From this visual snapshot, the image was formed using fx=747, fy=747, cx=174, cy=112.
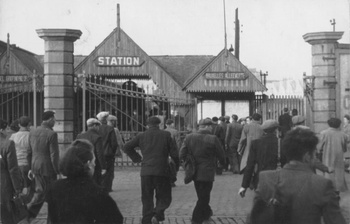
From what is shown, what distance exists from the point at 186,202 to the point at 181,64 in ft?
82.8

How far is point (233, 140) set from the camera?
19688 mm

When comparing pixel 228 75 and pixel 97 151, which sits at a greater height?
pixel 228 75

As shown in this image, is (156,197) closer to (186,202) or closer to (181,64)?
(186,202)

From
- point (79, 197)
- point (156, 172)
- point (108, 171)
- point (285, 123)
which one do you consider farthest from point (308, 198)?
point (285, 123)

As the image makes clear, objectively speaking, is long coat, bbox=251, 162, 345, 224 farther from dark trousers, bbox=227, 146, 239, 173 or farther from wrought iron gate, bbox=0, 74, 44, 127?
dark trousers, bbox=227, 146, 239, 173

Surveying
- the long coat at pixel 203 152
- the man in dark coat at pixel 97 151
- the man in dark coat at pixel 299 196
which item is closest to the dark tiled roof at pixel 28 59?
the man in dark coat at pixel 97 151

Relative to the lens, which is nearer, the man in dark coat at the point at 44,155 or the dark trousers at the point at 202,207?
the dark trousers at the point at 202,207

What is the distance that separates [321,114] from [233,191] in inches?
184

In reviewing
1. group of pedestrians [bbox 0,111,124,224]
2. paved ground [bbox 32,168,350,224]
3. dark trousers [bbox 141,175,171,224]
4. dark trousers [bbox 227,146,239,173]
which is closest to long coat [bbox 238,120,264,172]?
paved ground [bbox 32,168,350,224]

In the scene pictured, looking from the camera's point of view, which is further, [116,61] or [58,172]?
[116,61]

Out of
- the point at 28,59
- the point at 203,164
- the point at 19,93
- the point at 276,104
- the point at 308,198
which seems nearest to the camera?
the point at 308,198

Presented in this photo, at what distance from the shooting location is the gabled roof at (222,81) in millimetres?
32188

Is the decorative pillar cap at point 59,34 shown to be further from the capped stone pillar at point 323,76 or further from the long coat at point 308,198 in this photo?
the long coat at point 308,198

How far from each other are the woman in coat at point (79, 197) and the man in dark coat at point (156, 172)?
5072 mm
